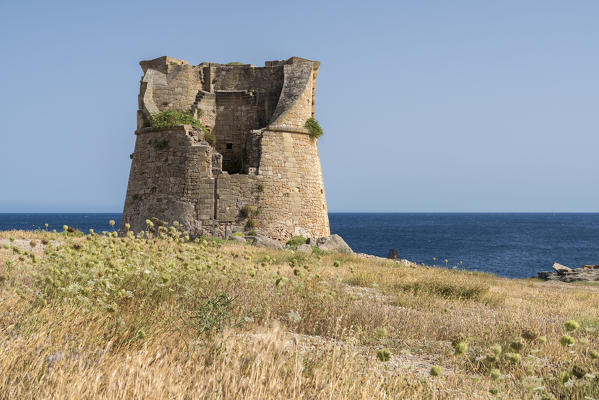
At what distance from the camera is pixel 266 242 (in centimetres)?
1873

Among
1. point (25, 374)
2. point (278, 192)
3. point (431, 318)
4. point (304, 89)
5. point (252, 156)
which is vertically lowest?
point (431, 318)

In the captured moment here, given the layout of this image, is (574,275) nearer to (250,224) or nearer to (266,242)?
(266,242)

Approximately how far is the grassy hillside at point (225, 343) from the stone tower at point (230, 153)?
42.4ft

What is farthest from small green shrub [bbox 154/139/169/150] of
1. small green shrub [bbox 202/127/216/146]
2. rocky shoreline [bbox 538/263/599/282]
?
rocky shoreline [bbox 538/263/599/282]

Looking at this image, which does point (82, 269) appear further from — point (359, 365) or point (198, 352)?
point (359, 365)

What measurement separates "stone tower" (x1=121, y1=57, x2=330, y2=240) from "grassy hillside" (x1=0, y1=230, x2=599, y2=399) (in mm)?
12937

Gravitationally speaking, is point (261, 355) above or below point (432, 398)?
above

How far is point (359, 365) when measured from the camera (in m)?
4.08

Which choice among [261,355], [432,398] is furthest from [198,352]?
[432,398]

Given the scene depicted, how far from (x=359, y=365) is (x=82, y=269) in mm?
2754

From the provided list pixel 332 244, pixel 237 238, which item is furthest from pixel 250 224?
pixel 332 244

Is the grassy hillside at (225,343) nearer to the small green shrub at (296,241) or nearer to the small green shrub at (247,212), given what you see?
the small green shrub at (247,212)

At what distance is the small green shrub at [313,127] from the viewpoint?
21828 millimetres

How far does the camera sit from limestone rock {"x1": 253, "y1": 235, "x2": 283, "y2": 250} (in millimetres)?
18375
